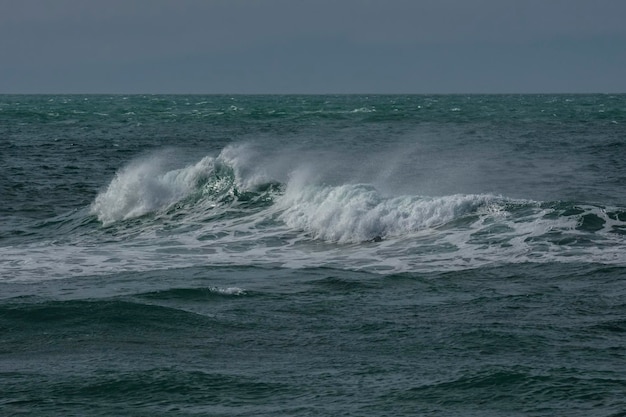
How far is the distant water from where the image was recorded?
986 cm

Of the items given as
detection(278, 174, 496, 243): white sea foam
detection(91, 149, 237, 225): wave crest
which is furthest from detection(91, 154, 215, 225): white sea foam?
detection(278, 174, 496, 243): white sea foam

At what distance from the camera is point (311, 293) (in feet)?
47.5

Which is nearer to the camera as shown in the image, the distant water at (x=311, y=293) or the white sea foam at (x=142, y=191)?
the distant water at (x=311, y=293)

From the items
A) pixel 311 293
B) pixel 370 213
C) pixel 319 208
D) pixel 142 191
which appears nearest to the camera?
pixel 311 293

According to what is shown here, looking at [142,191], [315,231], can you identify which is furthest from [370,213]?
[142,191]

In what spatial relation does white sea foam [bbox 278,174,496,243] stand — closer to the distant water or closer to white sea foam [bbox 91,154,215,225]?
the distant water

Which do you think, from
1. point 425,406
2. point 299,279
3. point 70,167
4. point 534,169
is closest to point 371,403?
point 425,406

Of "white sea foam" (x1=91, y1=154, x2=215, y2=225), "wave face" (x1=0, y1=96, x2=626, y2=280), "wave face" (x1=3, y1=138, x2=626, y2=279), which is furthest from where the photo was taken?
"white sea foam" (x1=91, y1=154, x2=215, y2=225)

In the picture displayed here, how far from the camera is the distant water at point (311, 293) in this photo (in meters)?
9.86

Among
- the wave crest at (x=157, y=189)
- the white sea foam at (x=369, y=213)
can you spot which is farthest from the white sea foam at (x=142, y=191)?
the white sea foam at (x=369, y=213)

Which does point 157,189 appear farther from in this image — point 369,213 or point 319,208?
point 369,213

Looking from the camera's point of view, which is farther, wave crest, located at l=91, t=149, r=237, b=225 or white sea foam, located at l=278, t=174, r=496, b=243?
wave crest, located at l=91, t=149, r=237, b=225

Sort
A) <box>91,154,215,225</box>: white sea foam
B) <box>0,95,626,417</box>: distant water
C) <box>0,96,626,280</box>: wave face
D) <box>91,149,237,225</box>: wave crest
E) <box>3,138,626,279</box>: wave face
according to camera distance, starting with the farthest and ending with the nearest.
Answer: <box>91,149,237,225</box>: wave crest → <box>91,154,215,225</box>: white sea foam → <box>0,96,626,280</box>: wave face → <box>3,138,626,279</box>: wave face → <box>0,95,626,417</box>: distant water

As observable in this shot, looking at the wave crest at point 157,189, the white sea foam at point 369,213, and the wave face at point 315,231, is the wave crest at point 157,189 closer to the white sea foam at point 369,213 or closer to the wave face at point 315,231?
the wave face at point 315,231
